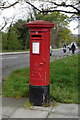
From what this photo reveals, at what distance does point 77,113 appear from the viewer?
5.07 m

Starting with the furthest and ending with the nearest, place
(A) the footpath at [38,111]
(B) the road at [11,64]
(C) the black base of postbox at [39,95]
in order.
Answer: (B) the road at [11,64]
(C) the black base of postbox at [39,95]
(A) the footpath at [38,111]

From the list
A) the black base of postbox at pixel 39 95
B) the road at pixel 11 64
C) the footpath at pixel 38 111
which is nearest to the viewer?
the footpath at pixel 38 111

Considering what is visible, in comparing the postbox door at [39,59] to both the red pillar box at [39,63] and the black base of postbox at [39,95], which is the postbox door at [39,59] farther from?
the black base of postbox at [39,95]

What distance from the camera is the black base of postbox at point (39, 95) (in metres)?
5.71

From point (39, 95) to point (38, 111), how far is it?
0.51 meters

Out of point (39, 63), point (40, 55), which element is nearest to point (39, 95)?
point (39, 63)

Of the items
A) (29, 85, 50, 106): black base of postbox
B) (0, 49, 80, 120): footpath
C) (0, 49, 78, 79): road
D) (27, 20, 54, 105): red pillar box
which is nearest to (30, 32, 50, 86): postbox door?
(27, 20, 54, 105): red pillar box

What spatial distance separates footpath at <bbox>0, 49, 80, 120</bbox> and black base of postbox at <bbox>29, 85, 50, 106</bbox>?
17 centimetres

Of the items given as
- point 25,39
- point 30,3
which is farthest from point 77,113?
point 25,39

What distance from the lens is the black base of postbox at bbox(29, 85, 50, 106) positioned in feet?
18.7

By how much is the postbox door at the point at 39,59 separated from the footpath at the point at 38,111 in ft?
1.96

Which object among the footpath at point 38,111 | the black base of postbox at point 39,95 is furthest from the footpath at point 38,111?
the black base of postbox at point 39,95

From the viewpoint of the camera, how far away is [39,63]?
576 centimetres

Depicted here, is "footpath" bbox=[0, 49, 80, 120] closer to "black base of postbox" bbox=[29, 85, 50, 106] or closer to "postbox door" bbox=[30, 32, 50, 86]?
"black base of postbox" bbox=[29, 85, 50, 106]
